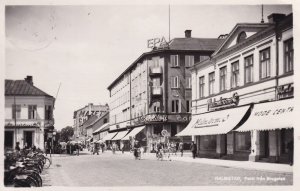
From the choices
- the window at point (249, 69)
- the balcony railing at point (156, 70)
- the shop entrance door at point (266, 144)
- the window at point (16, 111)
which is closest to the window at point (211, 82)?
the window at point (249, 69)

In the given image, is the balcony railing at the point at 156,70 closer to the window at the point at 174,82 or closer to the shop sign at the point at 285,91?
the window at the point at 174,82

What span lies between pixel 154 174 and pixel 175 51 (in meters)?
21.0

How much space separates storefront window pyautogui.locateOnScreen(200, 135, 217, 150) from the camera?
29.7 m

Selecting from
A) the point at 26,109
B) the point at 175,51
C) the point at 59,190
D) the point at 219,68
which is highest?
the point at 175,51

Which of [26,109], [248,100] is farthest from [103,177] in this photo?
[248,100]

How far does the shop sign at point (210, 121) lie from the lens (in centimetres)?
2659

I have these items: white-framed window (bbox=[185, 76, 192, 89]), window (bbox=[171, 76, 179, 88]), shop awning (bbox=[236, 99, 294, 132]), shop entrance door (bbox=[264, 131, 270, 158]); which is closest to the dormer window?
shop awning (bbox=[236, 99, 294, 132])

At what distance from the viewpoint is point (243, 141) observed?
25.8 metres

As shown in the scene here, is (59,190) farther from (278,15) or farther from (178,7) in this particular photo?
(278,15)

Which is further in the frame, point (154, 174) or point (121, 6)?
point (154, 174)

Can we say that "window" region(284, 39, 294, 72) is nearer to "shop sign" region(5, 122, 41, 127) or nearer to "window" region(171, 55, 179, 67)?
"shop sign" region(5, 122, 41, 127)

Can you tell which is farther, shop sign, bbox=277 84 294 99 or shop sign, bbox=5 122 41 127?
shop sign, bbox=277 84 294 99

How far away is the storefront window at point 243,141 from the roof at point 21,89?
1072 centimetres

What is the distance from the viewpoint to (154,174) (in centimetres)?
1969
